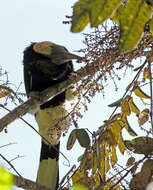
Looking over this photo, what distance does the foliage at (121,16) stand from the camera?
0.69m

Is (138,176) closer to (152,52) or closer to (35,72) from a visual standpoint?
(152,52)

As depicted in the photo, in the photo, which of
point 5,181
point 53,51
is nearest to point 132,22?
point 5,181

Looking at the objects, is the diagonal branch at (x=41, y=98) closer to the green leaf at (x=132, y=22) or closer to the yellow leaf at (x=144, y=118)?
the yellow leaf at (x=144, y=118)

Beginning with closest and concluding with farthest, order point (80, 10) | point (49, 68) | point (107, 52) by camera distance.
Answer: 1. point (80, 10)
2. point (107, 52)
3. point (49, 68)

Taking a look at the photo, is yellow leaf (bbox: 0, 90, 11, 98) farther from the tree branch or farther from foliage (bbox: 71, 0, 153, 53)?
foliage (bbox: 71, 0, 153, 53)

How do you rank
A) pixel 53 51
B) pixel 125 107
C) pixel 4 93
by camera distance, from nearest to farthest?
pixel 125 107
pixel 4 93
pixel 53 51

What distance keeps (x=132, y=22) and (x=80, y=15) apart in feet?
0.38

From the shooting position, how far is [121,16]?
2.41ft

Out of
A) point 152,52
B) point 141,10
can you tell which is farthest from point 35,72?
point 141,10

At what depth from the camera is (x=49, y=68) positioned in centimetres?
225

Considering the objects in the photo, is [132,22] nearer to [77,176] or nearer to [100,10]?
[100,10]

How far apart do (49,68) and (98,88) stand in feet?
3.24

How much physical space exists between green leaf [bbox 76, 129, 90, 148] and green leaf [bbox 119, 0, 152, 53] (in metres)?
0.70

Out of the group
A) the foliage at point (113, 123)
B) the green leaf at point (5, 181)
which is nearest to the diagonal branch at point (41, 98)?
the foliage at point (113, 123)
